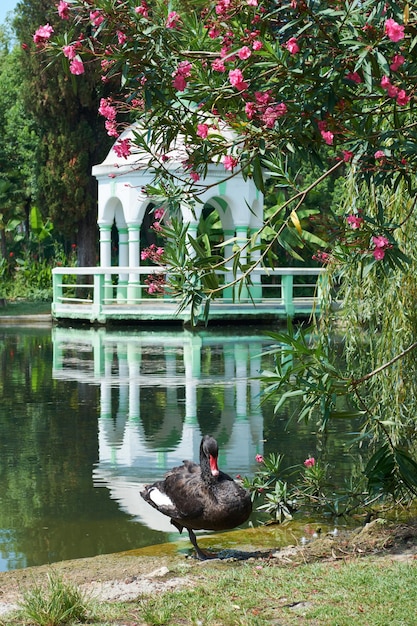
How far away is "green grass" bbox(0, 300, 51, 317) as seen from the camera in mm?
33062

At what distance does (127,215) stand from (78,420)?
670 inches

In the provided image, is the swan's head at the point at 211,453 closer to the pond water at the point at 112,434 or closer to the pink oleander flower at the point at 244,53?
the pond water at the point at 112,434

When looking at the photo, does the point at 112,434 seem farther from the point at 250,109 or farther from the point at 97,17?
the point at 97,17

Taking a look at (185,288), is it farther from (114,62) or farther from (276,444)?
(276,444)

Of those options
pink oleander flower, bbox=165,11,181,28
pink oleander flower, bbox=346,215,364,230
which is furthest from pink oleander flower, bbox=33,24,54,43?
pink oleander flower, bbox=346,215,364,230

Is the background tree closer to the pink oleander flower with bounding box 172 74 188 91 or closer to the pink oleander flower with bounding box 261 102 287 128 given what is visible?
the pink oleander flower with bounding box 261 102 287 128

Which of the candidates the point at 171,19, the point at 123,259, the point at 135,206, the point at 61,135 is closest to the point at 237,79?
the point at 171,19

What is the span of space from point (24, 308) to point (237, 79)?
2936 cm

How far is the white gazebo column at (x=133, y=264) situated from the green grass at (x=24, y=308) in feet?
17.0

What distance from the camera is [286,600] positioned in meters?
5.25

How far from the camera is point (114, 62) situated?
542cm

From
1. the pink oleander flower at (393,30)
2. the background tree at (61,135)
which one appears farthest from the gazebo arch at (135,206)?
the pink oleander flower at (393,30)

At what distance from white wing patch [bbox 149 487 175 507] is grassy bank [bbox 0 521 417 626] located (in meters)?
0.33

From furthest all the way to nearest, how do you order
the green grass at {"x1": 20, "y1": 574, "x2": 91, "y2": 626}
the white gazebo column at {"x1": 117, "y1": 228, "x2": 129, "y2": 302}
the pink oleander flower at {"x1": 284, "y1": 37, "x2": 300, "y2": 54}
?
the white gazebo column at {"x1": 117, "y1": 228, "x2": 129, "y2": 302} → the pink oleander flower at {"x1": 284, "y1": 37, "x2": 300, "y2": 54} → the green grass at {"x1": 20, "y1": 574, "x2": 91, "y2": 626}
